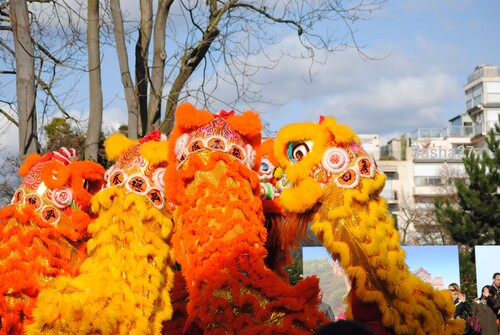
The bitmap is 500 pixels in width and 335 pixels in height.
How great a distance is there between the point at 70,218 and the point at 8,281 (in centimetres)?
64

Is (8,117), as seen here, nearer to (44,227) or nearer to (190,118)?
(44,227)

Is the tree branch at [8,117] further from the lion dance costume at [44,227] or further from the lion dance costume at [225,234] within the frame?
the lion dance costume at [225,234]

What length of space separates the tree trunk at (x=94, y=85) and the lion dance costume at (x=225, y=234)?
2.29 metres

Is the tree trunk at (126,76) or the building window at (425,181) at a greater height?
the building window at (425,181)

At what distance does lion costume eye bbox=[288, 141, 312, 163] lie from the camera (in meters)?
5.30

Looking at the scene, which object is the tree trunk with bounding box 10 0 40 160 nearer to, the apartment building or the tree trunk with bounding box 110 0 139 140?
the tree trunk with bounding box 110 0 139 140

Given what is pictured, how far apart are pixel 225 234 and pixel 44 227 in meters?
1.90

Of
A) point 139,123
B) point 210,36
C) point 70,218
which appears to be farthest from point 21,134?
point 210,36

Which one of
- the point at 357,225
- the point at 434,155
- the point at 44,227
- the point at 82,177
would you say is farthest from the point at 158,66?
the point at 434,155

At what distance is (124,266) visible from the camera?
17.5 ft

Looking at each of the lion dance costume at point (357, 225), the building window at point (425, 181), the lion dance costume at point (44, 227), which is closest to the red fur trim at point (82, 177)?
the lion dance costume at point (44, 227)

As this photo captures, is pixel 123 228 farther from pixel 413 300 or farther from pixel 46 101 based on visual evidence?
pixel 46 101

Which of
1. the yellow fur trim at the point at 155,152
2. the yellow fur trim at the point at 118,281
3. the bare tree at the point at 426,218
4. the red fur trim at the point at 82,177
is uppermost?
the bare tree at the point at 426,218

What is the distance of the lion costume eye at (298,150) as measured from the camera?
530 cm
